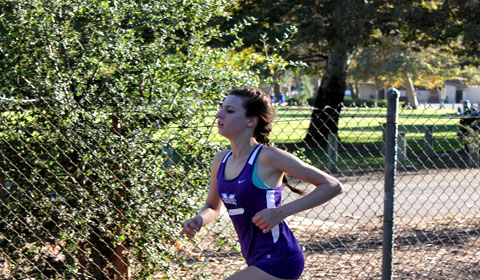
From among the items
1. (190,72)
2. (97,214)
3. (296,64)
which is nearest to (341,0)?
(296,64)

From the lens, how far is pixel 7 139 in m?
4.29

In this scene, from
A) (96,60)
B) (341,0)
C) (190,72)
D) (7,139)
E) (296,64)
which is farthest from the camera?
→ (341,0)

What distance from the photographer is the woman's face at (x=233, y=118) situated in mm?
3115

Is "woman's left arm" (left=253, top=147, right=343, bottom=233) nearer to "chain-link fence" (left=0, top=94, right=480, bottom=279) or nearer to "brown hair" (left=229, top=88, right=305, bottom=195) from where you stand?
"brown hair" (left=229, top=88, right=305, bottom=195)

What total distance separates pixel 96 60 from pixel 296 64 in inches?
76.5

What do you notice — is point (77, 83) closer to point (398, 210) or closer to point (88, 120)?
point (88, 120)

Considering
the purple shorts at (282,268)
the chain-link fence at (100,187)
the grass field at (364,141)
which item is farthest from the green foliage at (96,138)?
the purple shorts at (282,268)

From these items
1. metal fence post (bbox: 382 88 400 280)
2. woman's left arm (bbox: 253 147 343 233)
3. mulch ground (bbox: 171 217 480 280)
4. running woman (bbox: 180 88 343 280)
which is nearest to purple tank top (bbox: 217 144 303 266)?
running woman (bbox: 180 88 343 280)

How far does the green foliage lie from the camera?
171 inches

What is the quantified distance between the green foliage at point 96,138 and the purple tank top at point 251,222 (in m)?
1.21

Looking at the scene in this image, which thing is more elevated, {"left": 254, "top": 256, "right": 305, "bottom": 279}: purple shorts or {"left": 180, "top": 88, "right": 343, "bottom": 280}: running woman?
{"left": 180, "top": 88, "right": 343, "bottom": 280}: running woman

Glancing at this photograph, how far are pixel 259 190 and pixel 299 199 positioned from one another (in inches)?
7.8

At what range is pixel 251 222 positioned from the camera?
9.94 ft

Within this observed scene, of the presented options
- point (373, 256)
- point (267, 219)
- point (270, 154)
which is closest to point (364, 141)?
point (373, 256)
